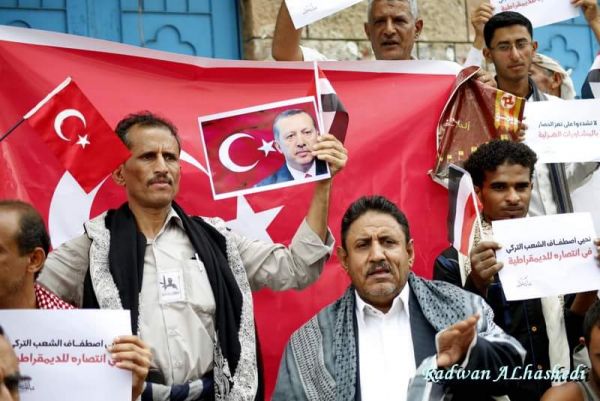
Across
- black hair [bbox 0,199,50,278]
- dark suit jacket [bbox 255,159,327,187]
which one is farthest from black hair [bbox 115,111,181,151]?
black hair [bbox 0,199,50,278]

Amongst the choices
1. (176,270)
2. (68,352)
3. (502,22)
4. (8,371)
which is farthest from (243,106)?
(8,371)

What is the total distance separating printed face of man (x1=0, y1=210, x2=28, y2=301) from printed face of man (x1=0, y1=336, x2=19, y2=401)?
48 centimetres

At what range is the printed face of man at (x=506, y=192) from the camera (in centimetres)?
498

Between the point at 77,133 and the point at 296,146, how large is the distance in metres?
0.89

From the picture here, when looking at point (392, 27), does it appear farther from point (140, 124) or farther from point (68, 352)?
point (68, 352)

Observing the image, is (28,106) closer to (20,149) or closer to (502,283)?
(20,149)

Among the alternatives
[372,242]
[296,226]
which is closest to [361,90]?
[296,226]

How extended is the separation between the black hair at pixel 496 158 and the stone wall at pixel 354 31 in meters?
2.43

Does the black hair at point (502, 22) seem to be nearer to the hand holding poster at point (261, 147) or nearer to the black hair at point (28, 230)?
the hand holding poster at point (261, 147)

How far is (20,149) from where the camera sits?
545 cm

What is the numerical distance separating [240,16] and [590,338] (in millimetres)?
3790

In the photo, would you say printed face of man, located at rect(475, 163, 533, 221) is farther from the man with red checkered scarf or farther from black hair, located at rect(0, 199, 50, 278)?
black hair, located at rect(0, 199, 50, 278)

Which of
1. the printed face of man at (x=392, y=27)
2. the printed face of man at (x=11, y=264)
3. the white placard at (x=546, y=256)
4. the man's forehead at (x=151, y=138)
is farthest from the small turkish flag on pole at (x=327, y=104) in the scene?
the printed face of man at (x=11, y=264)

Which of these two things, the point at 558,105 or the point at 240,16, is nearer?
the point at 558,105
